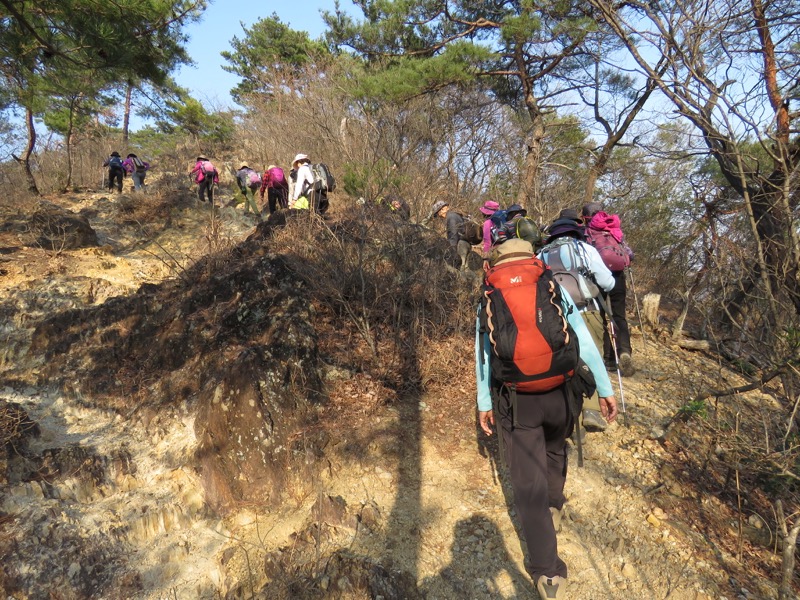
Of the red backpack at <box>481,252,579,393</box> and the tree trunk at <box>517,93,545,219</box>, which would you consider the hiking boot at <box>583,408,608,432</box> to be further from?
the tree trunk at <box>517,93,545,219</box>

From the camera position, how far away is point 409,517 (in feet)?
9.41

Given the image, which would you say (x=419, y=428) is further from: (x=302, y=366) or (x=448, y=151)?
(x=448, y=151)

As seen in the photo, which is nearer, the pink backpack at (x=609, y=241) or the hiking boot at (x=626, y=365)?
the pink backpack at (x=609, y=241)

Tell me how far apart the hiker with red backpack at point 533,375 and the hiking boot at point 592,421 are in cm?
110

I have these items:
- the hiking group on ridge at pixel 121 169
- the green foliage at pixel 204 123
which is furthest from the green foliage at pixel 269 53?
the hiking group on ridge at pixel 121 169

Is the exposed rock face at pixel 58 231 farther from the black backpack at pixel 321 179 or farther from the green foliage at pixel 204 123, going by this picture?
the green foliage at pixel 204 123

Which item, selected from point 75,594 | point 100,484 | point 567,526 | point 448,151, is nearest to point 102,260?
point 100,484

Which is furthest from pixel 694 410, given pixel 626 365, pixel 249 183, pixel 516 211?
pixel 249 183

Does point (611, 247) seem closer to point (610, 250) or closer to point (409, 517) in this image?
point (610, 250)

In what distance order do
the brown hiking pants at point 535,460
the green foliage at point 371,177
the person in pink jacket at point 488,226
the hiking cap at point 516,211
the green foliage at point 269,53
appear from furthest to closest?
1. the green foliage at point 269,53
2. the person in pink jacket at point 488,226
3. the green foliage at point 371,177
4. the hiking cap at point 516,211
5. the brown hiking pants at point 535,460

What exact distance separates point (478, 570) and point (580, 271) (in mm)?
2119

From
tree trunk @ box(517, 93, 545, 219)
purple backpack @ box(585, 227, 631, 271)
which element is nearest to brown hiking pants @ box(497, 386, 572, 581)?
purple backpack @ box(585, 227, 631, 271)

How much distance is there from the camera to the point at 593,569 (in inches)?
97.8

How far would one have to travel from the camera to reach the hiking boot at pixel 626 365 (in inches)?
181
